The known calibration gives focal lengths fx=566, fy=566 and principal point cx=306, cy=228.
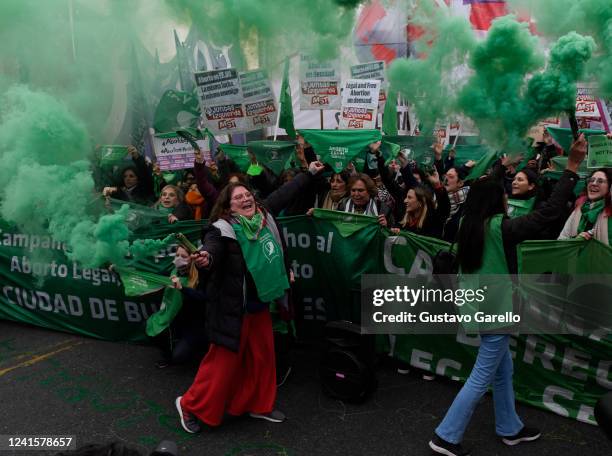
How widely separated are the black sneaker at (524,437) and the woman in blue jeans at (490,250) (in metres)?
0.33

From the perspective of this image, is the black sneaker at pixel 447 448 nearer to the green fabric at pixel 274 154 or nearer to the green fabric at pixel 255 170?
the green fabric at pixel 255 170

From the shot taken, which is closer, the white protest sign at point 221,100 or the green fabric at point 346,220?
the green fabric at point 346,220

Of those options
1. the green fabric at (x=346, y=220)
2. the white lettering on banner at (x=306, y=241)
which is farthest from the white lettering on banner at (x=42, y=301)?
the green fabric at (x=346, y=220)

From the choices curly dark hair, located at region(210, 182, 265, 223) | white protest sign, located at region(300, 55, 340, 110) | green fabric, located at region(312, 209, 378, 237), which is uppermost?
white protest sign, located at region(300, 55, 340, 110)

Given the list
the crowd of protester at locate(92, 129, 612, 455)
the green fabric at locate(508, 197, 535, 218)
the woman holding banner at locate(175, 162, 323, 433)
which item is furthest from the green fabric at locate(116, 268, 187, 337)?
the green fabric at locate(508, 197, 535, 218)

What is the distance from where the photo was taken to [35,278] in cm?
586

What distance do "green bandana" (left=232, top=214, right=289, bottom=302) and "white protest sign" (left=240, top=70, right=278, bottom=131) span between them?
8.72ft

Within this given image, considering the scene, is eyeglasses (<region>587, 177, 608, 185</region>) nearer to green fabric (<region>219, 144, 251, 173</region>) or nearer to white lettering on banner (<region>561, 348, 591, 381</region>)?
white lettering on banner (<region>561, 348, 591, 381</region>)

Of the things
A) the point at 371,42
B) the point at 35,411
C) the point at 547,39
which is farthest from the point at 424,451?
the point at 371,42

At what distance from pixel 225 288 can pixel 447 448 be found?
1.71m

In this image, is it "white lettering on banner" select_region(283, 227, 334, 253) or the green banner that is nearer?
the green banner

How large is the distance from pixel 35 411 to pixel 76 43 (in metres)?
3.64

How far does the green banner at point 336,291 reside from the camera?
3.95 meters

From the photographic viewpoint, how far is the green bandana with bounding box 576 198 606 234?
169 inches
